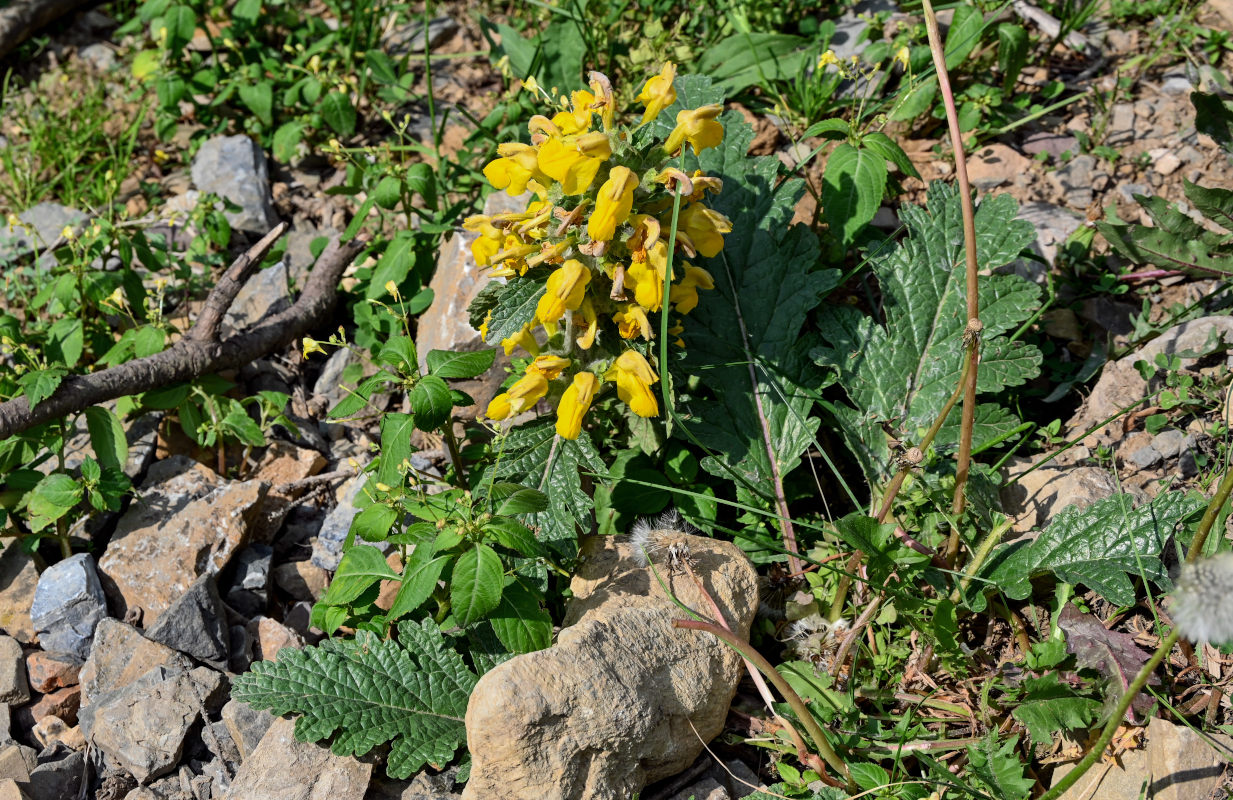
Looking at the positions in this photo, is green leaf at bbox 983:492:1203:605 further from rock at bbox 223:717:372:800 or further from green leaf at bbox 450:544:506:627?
rock at bbox 223:717:372:800

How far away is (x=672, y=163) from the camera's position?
10.3 feet

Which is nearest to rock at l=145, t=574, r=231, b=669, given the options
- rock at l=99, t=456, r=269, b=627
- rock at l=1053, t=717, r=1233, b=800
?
rock at l=99, t=456, r=269, b=627

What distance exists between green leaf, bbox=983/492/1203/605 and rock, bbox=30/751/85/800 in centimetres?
254

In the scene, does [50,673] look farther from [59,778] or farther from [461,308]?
[461,308]

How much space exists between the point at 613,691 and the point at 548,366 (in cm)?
90

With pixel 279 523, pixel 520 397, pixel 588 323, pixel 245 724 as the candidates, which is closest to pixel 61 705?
pixel 245 724

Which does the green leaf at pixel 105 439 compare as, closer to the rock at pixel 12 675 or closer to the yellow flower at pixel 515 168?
the rock at pixel 12 675

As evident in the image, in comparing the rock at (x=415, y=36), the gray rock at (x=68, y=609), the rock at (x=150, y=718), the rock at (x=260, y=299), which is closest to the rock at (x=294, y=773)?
the rock at (x=150, y=718)

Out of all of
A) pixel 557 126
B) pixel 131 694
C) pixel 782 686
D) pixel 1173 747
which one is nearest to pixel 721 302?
pixel 557 126

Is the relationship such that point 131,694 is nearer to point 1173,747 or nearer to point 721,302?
point 721,302

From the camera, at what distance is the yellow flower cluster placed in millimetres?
2340

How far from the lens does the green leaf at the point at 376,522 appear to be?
8.39ft

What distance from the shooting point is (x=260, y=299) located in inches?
153

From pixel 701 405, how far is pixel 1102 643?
1305 millimetres
